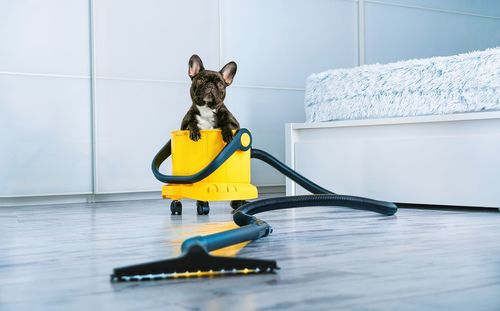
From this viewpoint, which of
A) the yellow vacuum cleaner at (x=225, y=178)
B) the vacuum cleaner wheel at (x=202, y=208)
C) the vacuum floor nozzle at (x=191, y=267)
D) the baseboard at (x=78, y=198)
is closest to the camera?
the vacuum floor nozzle at (x=191, y=267)

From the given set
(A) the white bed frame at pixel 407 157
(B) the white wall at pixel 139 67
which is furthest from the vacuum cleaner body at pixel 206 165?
(B) the white wall at pixel 139 67

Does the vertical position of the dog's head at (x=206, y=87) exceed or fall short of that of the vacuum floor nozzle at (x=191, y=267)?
it exceeds it

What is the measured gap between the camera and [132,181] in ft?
11.4

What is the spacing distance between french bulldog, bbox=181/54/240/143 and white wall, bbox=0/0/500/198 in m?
1.08

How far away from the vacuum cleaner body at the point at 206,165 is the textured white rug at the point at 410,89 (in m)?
0.69

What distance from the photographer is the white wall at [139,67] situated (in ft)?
10.4

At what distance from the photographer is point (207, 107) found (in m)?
2.39

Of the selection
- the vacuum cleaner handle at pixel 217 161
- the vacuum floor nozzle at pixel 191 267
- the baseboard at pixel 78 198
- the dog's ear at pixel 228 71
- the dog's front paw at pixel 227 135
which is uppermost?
the dog's ear at pixel 228 71

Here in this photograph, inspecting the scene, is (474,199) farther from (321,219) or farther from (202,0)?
(202,0)

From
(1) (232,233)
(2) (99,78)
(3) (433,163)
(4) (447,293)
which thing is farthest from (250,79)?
(4) (447,293)

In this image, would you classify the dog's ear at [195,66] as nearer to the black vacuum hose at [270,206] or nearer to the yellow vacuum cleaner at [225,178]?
the yellow vacuum cleaner at [225,178]

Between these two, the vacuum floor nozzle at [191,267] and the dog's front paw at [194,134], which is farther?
the dog's front paw at [194,134]

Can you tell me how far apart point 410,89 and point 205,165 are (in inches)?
35.6

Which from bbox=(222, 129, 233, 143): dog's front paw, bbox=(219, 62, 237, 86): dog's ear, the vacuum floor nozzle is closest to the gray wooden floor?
the vacuum floor nozzle
